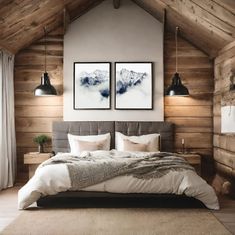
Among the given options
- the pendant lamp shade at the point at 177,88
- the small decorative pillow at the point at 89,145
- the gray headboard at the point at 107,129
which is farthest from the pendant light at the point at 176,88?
the small decorative pillow at the point at 89,145

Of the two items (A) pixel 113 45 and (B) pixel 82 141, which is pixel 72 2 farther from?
(B) pixel 82 141

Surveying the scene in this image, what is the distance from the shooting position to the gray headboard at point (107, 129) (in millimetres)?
7328

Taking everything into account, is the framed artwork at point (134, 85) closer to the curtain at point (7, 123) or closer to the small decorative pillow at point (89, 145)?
the small decorative pillow at point (89, 145)

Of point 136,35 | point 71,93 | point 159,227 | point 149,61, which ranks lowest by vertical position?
point 159,227

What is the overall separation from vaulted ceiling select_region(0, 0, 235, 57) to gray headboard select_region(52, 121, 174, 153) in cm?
160

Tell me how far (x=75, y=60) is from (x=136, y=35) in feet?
4.01

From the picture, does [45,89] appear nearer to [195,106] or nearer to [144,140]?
[144,140]

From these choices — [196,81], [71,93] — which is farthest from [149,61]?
[71,93]

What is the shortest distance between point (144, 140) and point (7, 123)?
7.83 feet

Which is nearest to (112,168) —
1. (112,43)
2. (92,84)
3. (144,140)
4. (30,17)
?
(144,140)

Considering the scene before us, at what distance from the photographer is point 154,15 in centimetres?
733

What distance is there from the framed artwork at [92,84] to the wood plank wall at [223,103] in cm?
196

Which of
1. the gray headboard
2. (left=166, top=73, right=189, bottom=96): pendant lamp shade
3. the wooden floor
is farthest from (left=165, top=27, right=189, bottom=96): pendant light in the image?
the wooden floor

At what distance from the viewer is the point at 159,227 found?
171 inches
